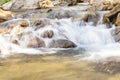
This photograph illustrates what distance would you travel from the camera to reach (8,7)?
24297 mm

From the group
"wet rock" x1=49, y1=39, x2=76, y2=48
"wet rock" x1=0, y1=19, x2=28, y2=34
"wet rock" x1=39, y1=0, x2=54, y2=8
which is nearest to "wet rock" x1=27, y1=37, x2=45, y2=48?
"wet rock" x1=49, y1=39, x2=76, y2=48

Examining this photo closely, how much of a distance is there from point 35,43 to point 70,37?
1.55 meters

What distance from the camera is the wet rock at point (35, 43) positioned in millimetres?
10051

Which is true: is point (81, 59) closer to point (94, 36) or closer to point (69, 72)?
point (69, 72)

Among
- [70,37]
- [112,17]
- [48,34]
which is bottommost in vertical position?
[70,37]

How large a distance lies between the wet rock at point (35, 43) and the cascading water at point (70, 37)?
0.46 feet

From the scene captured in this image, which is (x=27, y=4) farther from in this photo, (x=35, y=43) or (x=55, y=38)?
(x=35, y=43)

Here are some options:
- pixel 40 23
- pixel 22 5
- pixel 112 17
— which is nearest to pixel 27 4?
pixel 22 5

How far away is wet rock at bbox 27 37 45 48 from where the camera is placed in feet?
33.0

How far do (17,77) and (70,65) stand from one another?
1538mm

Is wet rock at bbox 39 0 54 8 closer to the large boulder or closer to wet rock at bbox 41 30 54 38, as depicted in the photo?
the large boulder

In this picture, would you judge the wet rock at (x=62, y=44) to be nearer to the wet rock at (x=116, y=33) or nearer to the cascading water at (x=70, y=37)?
the cascading water at (x=70, y=37)

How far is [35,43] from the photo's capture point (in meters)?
10.2

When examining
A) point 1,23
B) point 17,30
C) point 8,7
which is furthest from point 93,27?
point 8,7
